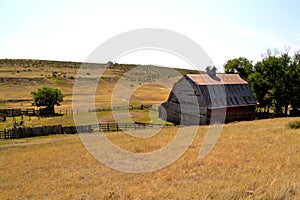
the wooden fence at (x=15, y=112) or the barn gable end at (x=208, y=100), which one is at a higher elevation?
the barn gable end at (x=208, y=100)

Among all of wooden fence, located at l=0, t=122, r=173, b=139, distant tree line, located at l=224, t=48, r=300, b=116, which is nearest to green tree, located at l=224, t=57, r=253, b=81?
distant tree line, located at l=224, t=48, r=300, b=116

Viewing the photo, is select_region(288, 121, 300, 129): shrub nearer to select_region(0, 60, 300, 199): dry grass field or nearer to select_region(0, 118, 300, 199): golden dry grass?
select_region(0, 60, 300, 199): dry grass field

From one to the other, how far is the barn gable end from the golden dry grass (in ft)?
46.0

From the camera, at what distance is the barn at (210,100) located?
3250cm

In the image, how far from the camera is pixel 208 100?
3231 centimetres

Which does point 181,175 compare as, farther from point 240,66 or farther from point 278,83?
point 240,66

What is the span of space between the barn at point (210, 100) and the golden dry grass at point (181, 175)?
14.0m

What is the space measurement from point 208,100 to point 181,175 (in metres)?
21.8

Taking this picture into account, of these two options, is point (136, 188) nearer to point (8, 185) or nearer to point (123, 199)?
point (123, 199)

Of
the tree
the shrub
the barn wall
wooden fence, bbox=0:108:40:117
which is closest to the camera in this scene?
the shrub

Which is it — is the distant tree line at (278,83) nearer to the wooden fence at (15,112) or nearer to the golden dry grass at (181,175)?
the golden dry grass at (181,175)

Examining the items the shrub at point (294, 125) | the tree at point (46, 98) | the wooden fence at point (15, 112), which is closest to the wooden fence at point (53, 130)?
the wooden fence at point (15, 112)

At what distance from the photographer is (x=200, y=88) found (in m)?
32.7

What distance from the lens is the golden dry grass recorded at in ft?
29.3
